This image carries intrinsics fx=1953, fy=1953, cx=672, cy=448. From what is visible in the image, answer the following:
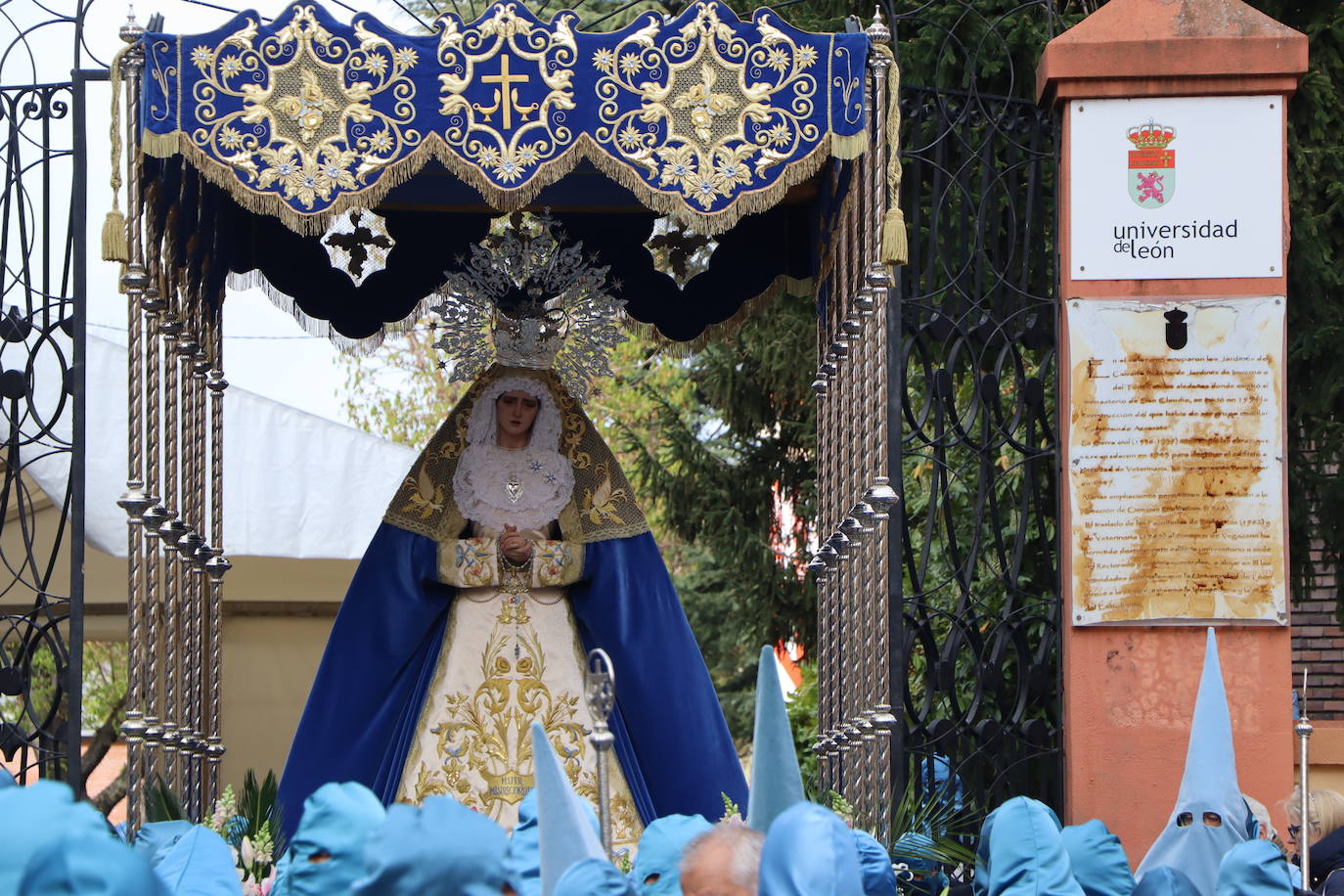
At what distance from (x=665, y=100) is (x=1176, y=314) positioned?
2.24 meters

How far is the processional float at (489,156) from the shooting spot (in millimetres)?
6539

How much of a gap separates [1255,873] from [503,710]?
3.98 meters

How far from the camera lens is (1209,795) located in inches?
209

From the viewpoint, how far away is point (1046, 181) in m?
8.87

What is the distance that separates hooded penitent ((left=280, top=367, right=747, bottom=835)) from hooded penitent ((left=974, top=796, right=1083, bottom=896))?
3.34 metres

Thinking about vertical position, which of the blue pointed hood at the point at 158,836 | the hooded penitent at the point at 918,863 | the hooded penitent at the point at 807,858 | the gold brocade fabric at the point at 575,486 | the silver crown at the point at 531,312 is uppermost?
the silver crown at the point at 531,312

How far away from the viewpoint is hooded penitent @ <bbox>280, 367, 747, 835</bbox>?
25.3 feet

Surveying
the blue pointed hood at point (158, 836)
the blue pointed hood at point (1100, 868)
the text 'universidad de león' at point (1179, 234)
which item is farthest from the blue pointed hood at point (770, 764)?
the text 'universidad de león' at point (1179, 234)

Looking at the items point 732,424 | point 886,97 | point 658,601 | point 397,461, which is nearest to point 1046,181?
point 886,97

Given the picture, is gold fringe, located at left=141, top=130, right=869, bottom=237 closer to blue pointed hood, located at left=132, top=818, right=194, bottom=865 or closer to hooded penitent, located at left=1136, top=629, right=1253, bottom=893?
blue pointed hood, located at left=132, top=818, right=194, bottom=865

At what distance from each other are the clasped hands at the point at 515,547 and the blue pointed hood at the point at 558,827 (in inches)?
146

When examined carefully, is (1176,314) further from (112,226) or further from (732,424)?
(732,424)

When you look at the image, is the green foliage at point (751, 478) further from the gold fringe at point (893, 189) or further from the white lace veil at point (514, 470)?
the gold fringe at point (893, 189)

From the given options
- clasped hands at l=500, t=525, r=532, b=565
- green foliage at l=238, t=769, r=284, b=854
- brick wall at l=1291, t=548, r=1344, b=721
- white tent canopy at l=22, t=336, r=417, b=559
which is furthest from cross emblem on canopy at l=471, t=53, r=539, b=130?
brick wall at l=1291, t=548, r=1344, b=721
